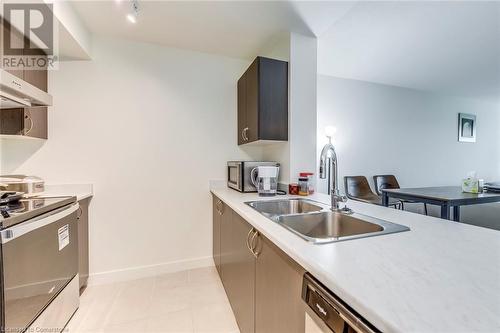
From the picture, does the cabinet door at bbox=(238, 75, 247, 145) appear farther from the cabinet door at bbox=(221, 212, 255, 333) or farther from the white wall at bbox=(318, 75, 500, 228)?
the white wall at bbox=(318, 75, 500, 228)

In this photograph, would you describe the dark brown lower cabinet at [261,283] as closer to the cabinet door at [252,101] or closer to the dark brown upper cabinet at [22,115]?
the cabinet door at [252,101]

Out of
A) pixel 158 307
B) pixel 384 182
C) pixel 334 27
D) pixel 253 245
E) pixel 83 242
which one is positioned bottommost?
pixel 158 307

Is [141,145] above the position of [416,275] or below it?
above

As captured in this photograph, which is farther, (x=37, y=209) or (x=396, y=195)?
(x=396, y=195)

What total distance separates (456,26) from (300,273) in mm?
2814

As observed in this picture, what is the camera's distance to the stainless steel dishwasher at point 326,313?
1.50 ft

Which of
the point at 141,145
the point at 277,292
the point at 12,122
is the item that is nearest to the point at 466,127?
the point at 277,292

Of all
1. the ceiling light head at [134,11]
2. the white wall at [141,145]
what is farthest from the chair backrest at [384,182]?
the ceiling light head at [134,11]

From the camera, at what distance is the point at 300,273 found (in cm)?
69

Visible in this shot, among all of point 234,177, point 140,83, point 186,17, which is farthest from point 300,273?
point 140,83

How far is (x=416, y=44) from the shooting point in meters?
2.34

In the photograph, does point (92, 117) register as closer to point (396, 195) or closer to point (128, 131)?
point (128, 131)

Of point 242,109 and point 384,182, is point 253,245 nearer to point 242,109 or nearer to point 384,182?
point 242,109

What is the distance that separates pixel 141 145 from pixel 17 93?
90 centimetres
